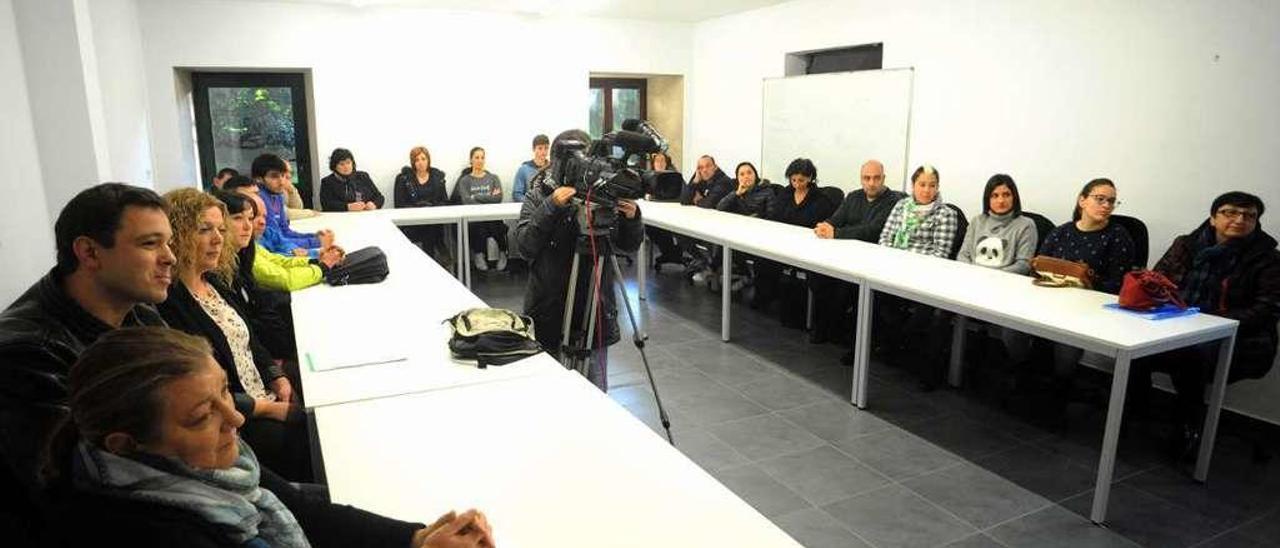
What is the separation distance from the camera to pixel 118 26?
4.96 meters

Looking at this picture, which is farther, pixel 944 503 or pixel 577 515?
pixel 944 503

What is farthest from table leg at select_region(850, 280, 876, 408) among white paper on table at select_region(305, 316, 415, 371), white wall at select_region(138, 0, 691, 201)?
white wall at select_region(138, 0, 691, 201)

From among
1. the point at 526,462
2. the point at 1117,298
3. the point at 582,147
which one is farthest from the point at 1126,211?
the point at 526,462

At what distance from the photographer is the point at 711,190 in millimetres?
6535

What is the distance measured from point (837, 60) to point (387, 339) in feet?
16.2

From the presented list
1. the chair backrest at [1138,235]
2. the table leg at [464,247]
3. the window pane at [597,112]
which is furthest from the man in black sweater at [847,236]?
the window pane at [597,112]

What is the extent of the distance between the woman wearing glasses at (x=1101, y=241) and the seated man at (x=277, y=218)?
3.85m

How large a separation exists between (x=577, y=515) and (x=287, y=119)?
6.52m

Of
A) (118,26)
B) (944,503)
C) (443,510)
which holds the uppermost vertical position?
(118,26)

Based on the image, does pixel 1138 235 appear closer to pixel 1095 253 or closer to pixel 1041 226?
pixel 1095 253

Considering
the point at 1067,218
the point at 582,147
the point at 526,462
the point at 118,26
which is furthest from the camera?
the point at 118,26

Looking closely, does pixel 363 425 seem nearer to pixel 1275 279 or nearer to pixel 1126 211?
pixel 1275 279

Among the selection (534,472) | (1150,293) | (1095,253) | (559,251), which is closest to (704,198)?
(1095,253)

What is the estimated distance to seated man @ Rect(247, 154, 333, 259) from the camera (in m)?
3.85
